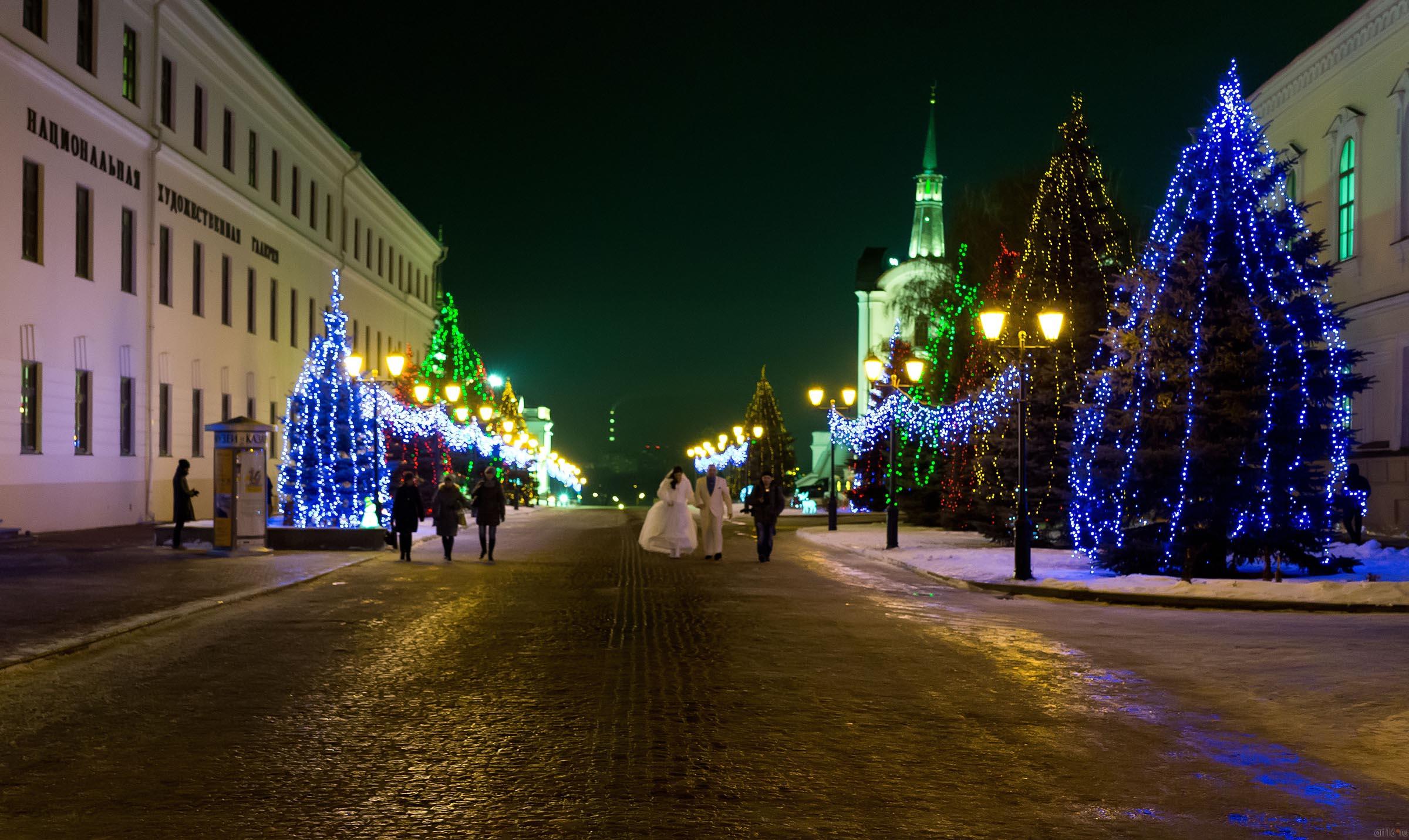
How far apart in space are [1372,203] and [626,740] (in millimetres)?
28759

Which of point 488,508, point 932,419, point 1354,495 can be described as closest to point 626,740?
point 1354,495

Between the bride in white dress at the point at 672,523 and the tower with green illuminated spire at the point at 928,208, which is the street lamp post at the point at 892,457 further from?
the tower with green illuminated spire at the point at 928,208

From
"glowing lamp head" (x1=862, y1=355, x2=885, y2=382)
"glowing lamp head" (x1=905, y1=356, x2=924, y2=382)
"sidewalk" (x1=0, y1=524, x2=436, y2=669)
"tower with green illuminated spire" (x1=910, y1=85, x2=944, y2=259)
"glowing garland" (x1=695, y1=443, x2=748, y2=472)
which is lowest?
"sidewalk" (x1=0, y1=524, x2=436, y2=669)

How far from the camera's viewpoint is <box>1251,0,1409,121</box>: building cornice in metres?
31.6

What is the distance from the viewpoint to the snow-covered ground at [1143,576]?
1788 centimetres

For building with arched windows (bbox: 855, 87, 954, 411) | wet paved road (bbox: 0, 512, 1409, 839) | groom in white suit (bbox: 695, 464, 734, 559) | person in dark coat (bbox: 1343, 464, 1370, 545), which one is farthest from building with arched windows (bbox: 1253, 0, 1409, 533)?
building with arched windows (bbox: 855, 87, 954, 411)

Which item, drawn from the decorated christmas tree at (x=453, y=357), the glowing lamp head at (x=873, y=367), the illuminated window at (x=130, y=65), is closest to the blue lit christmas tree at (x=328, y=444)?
the illuminated window at (x=130, y=65)

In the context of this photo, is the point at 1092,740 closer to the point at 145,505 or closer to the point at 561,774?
the point at 561,774

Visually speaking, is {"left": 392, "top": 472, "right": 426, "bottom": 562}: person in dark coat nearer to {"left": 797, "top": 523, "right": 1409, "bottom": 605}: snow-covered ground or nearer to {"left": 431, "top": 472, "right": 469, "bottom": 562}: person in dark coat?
{"left": 431, "top": 472, "right": 469, "bottom": 562}: person in dark coat

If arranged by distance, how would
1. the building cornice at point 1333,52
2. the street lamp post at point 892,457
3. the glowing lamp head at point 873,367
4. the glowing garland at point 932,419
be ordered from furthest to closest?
the glowing lamp head at point 873,367 → the glowing garland at point 932,419 → the building cornice at point 1333,52 → the street lamp post at point 892,457

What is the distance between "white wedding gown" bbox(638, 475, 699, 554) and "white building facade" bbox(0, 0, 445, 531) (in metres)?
13.0

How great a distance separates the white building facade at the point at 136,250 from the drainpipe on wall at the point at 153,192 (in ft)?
0.18

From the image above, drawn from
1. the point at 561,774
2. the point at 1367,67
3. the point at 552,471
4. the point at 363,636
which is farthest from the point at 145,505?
the point at 552,471

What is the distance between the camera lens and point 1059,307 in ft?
98.4
